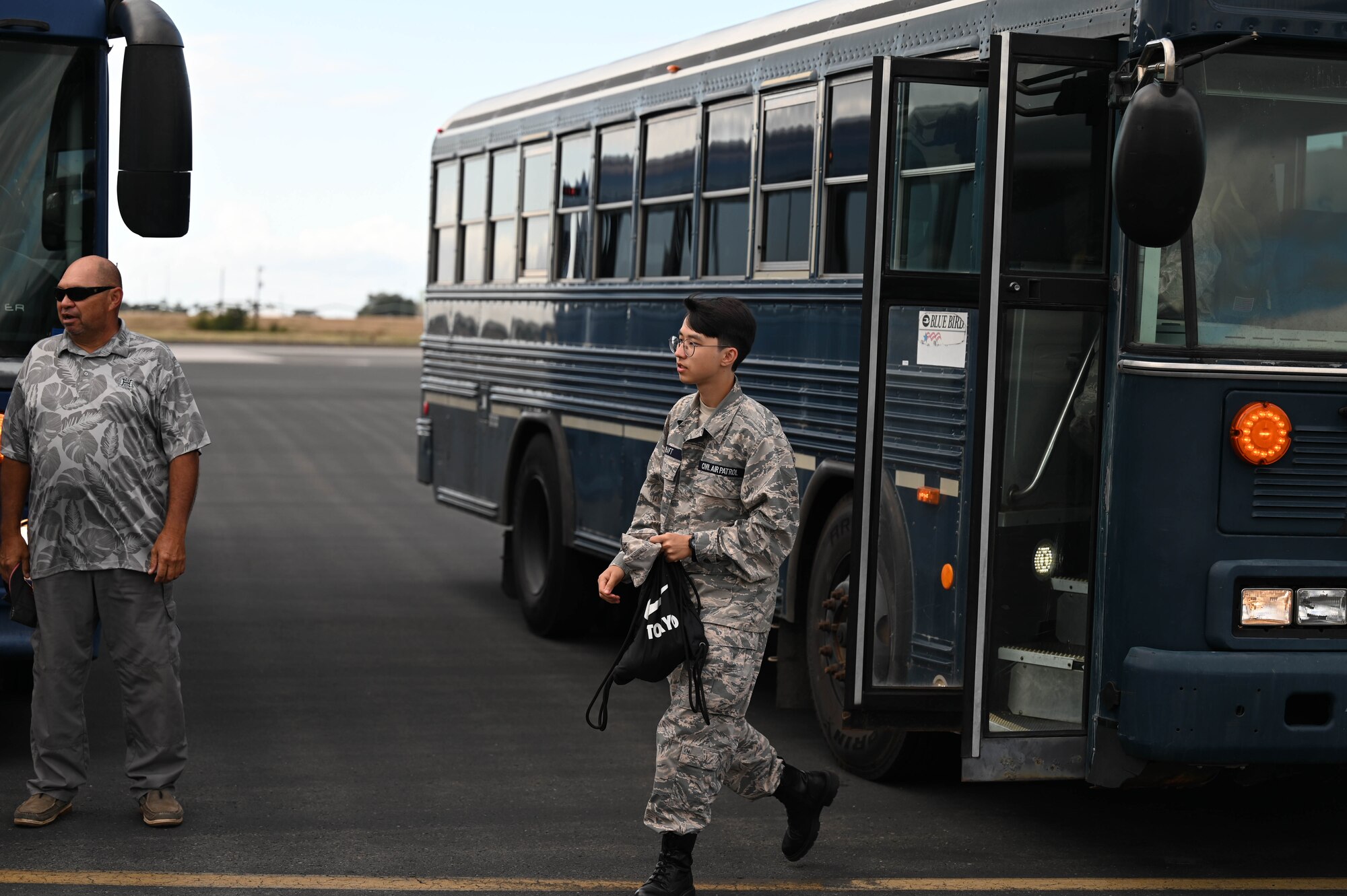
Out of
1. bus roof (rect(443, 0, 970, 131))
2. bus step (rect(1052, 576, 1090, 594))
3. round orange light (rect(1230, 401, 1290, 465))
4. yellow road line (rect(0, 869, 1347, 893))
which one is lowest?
yellow road line (rect(0, 869, 1347, 893))

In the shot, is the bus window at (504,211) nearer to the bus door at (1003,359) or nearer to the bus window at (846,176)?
the bus window at (846,176)

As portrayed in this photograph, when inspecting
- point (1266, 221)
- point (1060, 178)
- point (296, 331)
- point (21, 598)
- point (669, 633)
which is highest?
point (296, 331)

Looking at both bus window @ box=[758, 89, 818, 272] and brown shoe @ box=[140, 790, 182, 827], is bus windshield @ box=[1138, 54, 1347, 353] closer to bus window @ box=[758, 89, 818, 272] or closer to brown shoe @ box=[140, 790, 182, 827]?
bus window @ box=[758, 89, 818, 272]

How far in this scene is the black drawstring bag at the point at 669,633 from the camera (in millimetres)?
5652

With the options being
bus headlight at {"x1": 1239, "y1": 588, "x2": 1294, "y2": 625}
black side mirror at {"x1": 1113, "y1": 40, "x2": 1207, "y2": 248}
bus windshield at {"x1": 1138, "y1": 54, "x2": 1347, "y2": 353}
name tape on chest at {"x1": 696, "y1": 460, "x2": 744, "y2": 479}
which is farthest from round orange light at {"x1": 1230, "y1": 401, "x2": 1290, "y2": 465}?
name tape on chest at {"x1": 696, "y1": 460, "x2": 744, "y2": 479}

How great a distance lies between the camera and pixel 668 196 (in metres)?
9.77

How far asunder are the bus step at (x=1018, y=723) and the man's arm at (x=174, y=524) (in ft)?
8.82

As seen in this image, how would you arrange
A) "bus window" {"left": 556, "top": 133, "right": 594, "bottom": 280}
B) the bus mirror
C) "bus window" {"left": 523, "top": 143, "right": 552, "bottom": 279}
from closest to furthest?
the bus mirror → "bus window" {"left": 556, "top": 133, "right": 594, "bottom": 280} → "bus window" {"left": 523, "top": 143, "right": 552, "bottom": 279}

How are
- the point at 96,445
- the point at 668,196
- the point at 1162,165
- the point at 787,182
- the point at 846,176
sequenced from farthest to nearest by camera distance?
the point at 668,196 < the point at 787,182 < the point at 846,176 < the point at 96,445 < the point at 1162,165

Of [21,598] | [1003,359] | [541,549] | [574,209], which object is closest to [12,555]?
[21,598]

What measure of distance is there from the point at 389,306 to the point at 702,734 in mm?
102580

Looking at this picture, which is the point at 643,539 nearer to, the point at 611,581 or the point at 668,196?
the point at 611,581

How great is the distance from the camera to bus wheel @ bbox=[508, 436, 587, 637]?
1120 centimetres

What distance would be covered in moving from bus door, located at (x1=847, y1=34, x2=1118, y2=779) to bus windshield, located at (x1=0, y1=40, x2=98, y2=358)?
317cm
